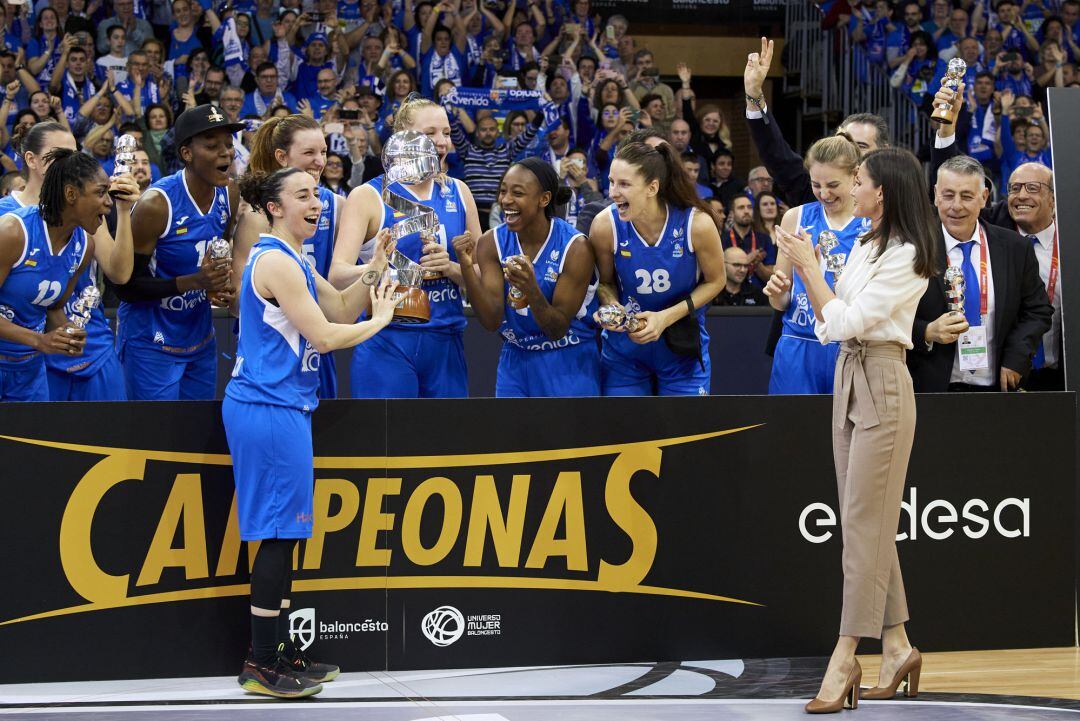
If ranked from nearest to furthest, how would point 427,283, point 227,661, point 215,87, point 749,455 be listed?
point 227,661
point 749,455
point 427,283
point 215,87

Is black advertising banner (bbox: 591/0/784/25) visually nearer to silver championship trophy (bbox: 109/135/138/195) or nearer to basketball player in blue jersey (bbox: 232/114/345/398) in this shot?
basketball player in blue jersey (bbox: 232/114/345/398)

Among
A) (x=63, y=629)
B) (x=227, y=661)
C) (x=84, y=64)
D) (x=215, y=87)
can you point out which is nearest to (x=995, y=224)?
(x=227, y=661)

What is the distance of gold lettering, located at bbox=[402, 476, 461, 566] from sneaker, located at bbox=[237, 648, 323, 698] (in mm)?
641

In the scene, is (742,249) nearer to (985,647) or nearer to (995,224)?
(995,224)

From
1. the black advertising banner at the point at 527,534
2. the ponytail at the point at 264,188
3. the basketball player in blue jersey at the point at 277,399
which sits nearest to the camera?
the basketball player in blue jersey at the point at 277,399

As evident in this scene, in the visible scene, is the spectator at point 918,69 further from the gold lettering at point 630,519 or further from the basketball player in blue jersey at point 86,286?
the basketball player in blue jersey at point 86,286

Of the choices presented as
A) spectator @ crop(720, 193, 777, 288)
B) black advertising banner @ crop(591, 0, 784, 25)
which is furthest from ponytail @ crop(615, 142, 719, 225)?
black advertising banner @ crop(591, 0, 784, 25)

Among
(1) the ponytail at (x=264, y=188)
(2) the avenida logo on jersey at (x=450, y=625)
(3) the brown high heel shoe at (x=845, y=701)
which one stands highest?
(1) the ponytail at (x=264, y=188)

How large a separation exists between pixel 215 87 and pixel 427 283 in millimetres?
6455

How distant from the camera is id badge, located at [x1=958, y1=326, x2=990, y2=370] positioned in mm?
5609

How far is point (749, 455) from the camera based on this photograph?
519 centimetres

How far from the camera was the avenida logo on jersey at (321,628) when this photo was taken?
4.89 meters

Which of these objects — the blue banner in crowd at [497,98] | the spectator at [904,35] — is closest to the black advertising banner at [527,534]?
the blue banner in crowd at [497,98]

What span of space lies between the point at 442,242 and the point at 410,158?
451mm
